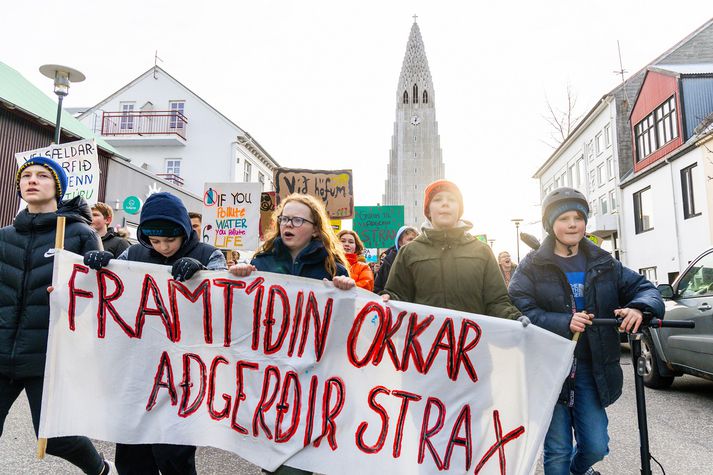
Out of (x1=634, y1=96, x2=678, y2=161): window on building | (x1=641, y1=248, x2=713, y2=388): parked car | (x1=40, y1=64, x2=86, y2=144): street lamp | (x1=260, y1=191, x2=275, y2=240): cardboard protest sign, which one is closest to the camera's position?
(x1=641, y1=248, x2=713, y2=388): parked car

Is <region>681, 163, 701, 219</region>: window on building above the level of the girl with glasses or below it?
above

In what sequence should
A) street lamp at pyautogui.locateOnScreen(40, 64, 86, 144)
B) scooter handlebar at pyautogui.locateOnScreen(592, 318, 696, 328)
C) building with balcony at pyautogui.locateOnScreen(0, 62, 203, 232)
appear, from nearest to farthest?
scooter handlebar at pyautogui.locateOnScreen(592, 318, 696, 328), street lamp at pyautogui.locateOnScreen(40, 64, 86, 144), building with balcony at pyautogui.locateOnScreen(0, 62, 203, 232)

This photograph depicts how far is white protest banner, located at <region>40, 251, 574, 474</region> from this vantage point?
8.31 ft

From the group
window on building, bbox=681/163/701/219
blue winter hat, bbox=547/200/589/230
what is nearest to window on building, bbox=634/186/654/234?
window on building, bbox=681/163/701/219

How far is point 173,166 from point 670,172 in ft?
81.5

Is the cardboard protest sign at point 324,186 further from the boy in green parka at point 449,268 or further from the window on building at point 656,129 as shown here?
the window on building at point 656,129

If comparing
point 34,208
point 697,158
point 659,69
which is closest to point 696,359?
point 34,208

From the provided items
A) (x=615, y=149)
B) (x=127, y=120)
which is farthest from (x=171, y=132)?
(x=615, y=149)

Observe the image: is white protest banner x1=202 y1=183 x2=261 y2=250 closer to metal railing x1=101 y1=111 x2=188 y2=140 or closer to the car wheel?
the car wheel

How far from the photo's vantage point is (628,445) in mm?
4422

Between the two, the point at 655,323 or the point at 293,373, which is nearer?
the point at 655,323

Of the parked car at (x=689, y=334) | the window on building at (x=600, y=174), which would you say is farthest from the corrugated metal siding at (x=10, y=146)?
the window on building at (x=600, y=174)

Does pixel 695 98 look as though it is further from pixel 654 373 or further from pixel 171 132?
pixel 171 132

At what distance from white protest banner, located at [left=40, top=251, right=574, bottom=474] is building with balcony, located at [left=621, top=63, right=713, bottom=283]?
59.0 ft
